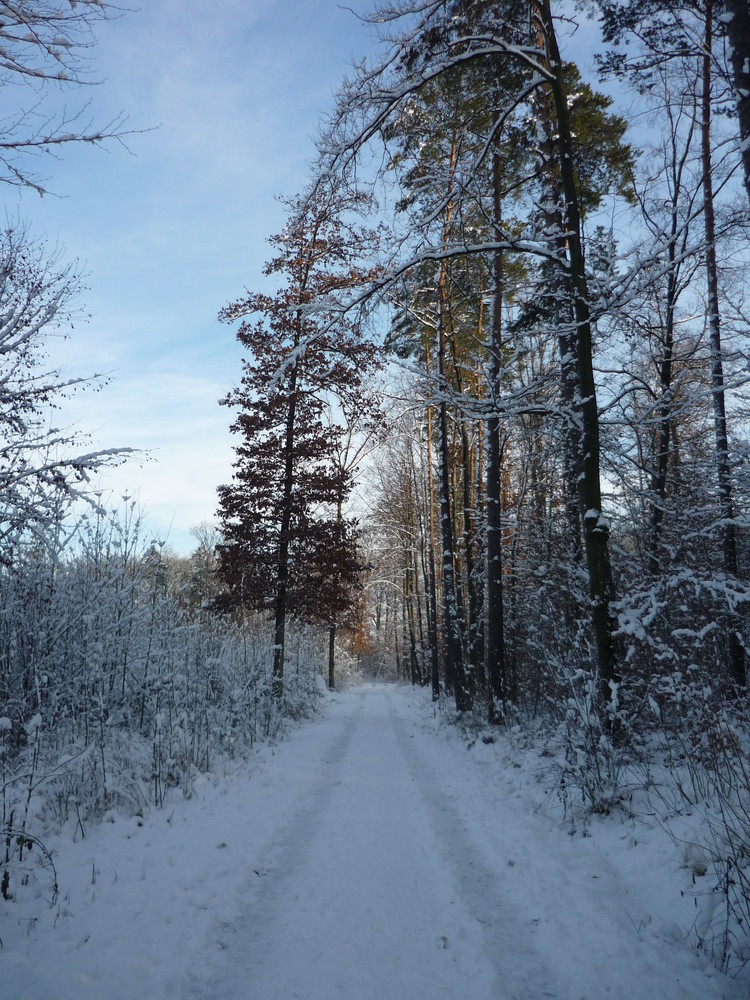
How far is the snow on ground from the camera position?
314cm

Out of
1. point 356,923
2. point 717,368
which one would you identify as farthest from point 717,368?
point 356,923

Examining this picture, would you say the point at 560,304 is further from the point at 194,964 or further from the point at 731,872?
the point at 194,964

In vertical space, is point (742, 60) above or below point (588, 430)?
above

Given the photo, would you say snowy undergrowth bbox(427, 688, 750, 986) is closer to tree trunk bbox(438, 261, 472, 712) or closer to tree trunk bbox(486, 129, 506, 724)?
tree trunk bbox(486, 129, 506, 724)

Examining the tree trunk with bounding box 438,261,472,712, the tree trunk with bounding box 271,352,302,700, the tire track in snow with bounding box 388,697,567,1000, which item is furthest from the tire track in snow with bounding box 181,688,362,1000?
the tree trunk with bounding box 271,352,302,700

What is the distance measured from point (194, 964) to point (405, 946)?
4.45ft

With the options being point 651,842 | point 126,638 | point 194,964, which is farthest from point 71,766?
point 651,842

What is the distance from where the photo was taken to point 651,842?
179 inches

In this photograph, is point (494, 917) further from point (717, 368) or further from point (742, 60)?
point (717, 368)

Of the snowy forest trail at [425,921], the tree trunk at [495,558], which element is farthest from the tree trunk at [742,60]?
the snowy forest trail at [425,921]

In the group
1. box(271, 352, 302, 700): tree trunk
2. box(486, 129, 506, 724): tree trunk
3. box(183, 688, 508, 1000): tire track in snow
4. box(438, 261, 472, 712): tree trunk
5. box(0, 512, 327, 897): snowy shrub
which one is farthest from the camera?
box(271, 352, 302, 700): tree trunk

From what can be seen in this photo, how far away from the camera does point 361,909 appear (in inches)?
158

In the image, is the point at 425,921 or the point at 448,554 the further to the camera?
the point at 448,554

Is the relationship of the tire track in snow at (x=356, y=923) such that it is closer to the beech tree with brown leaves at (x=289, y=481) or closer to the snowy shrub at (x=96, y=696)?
the snowy shrub at (x=96, y=696)
